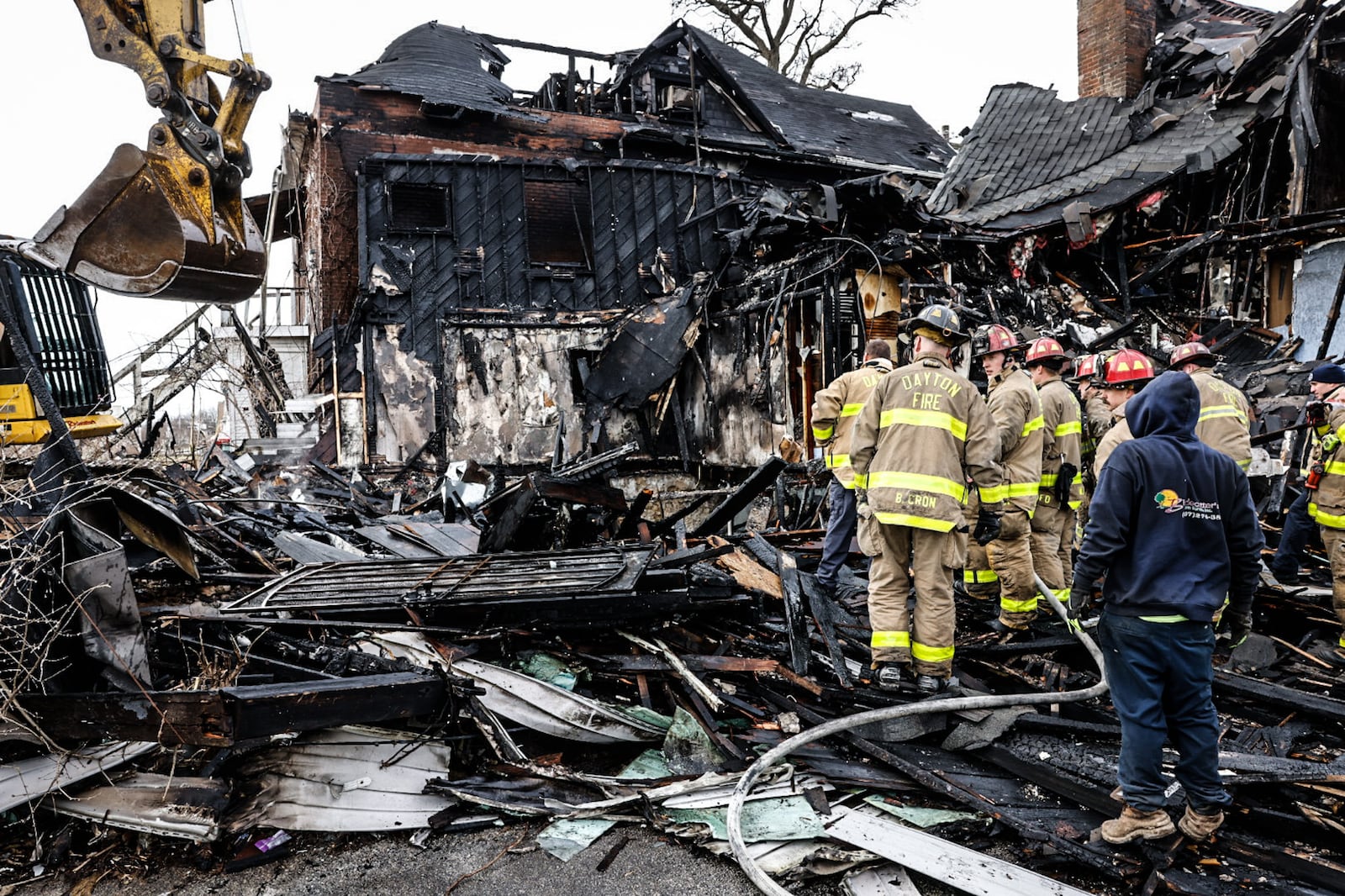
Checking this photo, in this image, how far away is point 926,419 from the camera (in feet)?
14.3

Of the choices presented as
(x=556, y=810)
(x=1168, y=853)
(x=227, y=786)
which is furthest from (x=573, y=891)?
(x=1168, y=853)

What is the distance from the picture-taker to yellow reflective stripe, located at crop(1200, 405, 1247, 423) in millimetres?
5398

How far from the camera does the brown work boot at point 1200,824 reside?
2.96 metres

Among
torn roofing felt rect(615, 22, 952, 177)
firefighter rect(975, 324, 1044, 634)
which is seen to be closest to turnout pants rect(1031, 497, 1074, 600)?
firefighter rect(975, 324, 1044, 634)

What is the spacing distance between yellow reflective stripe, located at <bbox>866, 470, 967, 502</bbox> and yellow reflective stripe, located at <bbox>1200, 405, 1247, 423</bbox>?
92.8 inches

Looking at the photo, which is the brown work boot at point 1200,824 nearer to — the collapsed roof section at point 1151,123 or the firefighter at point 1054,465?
the firefighter at point 1054,465

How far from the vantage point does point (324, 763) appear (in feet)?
11.7

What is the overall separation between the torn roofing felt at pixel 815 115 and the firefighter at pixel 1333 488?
43.6ft

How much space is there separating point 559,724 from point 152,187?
3280mm

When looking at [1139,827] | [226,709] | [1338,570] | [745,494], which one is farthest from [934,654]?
[226,709]

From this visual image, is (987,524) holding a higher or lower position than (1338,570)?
higher

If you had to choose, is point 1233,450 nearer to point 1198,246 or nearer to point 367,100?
point 1198,246

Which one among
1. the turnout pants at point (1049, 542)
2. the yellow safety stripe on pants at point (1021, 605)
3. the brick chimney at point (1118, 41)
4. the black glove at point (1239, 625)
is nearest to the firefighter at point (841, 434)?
the yellow safety stripe on pants at point (1021, 605)

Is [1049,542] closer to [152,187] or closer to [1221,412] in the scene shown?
[1221,412]
